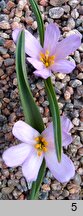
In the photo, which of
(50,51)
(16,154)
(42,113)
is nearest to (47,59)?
(50,51)

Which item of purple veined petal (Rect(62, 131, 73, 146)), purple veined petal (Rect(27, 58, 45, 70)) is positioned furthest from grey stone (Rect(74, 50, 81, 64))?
purple veined petal (Rect(62, 131, 73, 146))

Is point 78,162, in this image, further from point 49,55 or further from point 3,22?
point 3,22

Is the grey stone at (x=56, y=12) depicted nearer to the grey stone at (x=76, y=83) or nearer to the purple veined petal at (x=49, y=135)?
the grey stone at (x=76, y=83)

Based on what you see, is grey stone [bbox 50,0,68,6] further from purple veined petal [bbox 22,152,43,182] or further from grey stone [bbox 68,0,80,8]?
purple veined petal [bbox 22,152,43,182]

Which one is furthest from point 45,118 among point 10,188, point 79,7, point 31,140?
point 79,7

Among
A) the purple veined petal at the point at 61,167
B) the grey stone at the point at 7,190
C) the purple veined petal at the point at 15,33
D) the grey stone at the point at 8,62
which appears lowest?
the grey stone at the point at 7,190

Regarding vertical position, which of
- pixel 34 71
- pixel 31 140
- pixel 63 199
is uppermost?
pixel 34 71

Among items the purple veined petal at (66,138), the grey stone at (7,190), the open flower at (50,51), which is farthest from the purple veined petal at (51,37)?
the grey stone at (7,190)
